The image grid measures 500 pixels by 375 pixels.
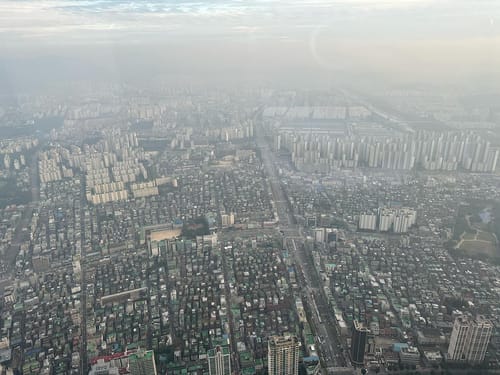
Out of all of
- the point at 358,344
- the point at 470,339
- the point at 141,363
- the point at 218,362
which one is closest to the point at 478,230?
the point at 470,339

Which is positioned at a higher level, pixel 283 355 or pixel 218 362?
pixel 283 355

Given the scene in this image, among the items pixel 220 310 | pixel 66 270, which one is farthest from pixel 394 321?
pixel 66 270

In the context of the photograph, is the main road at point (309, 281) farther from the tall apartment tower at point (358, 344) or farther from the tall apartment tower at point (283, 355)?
the tall apartment tower at point (283, 355)

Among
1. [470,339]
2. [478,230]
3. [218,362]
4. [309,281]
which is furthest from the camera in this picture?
[478,230]

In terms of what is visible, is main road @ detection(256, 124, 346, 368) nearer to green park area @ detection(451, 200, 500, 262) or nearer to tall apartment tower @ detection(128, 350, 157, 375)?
tall apartment tower @ detection(128, 350, 157, 375)

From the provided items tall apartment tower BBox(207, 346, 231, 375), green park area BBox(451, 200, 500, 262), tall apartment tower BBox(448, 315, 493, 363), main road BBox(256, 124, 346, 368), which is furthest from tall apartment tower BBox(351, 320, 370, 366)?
green park area BBox(451, 200, 500, 262)

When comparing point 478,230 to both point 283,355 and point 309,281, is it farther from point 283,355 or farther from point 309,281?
point 283,355
